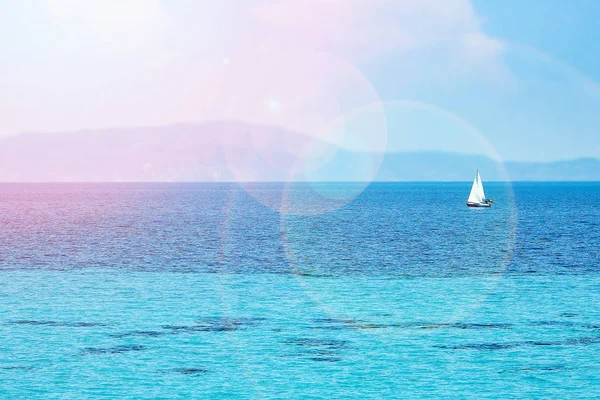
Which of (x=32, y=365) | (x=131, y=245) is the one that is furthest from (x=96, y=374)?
(x=131, y=245)

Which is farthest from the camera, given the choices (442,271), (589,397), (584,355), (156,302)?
(442,271)

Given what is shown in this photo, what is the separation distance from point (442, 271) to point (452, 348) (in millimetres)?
33247

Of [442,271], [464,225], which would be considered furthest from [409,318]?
[464,225]

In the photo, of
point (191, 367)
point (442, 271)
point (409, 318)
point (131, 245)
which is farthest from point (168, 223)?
point (191, 367)

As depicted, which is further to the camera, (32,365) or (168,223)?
(168,223)

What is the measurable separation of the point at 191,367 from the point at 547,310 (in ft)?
81.4

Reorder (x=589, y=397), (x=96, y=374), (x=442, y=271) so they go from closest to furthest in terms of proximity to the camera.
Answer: (x=589, y=397), (x=96, y=374), (x=442, y=271)

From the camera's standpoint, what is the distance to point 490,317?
4666 centimetres

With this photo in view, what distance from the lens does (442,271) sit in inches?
2793

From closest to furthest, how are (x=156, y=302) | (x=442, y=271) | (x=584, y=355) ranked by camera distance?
(x=584, y=355) → (x=156, y=302) → (x=442, y=271)

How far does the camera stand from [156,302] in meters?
51.7

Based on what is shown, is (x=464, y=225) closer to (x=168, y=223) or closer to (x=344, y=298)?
(x=168, y=223)

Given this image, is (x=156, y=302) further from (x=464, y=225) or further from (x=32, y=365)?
(x=464, y=225)

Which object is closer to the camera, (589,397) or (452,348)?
(589,397)
